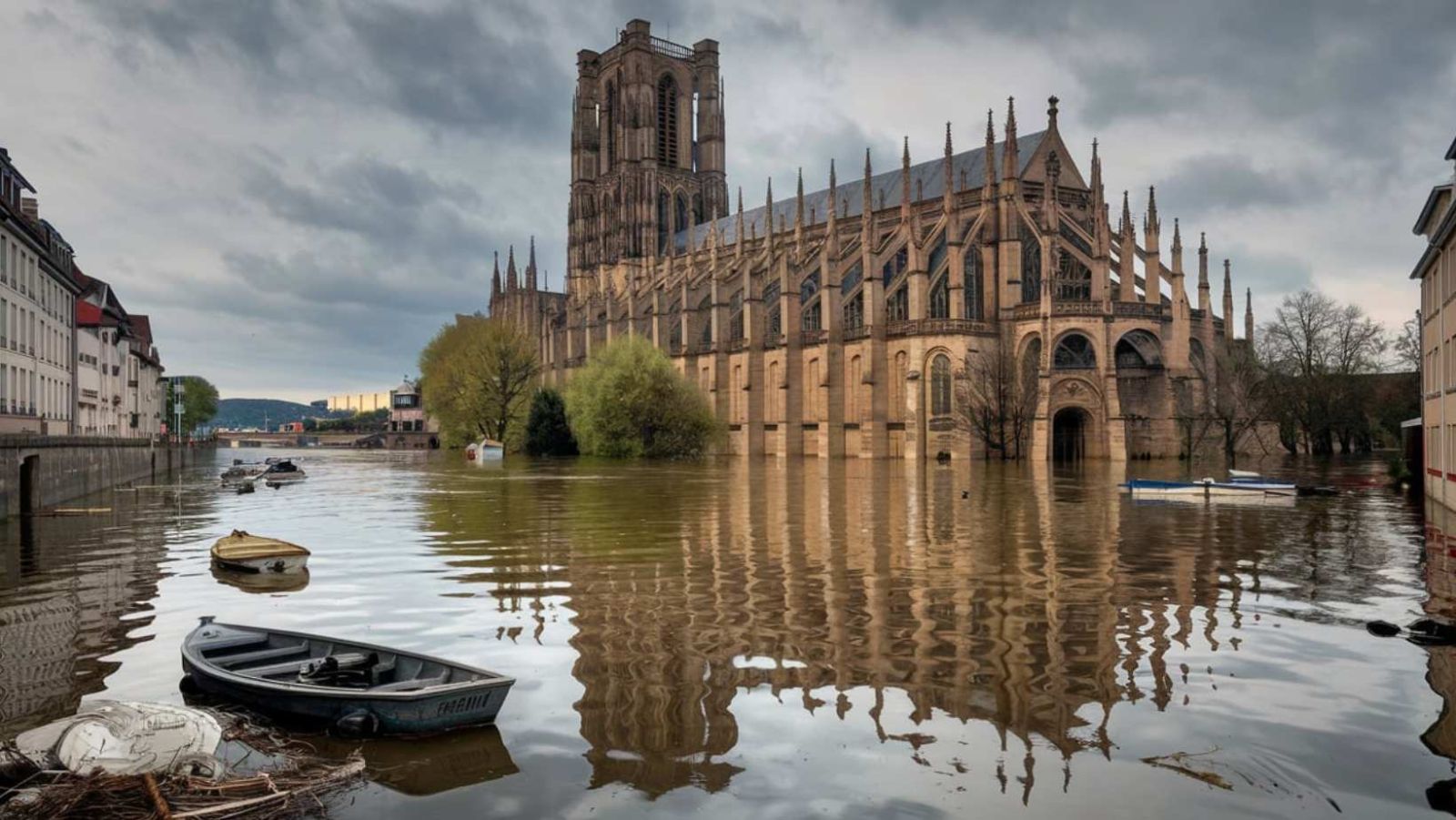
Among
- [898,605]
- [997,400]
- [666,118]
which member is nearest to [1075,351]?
[997,400]

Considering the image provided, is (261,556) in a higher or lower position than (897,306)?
lower

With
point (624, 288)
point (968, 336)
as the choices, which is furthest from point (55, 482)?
point (624, 288)

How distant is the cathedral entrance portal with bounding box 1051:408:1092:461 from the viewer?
212 feet

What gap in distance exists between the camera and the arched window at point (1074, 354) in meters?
63.7

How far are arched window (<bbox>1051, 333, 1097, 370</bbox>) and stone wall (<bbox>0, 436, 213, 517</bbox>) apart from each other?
49.6 m

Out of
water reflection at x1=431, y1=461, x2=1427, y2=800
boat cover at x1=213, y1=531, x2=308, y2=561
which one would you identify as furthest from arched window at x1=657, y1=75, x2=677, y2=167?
boat cover at x1=213, y1=531, x2=308, y2=561

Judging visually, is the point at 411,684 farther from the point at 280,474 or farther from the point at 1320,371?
the point at 1320,371

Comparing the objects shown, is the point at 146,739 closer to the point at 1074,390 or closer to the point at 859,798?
the point at 859,798

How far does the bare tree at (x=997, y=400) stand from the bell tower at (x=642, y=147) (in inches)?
1851

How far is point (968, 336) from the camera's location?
6562cm

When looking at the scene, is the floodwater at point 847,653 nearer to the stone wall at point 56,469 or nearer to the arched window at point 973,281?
the stone wall at point 56,469

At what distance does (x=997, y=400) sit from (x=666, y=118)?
59.1 m

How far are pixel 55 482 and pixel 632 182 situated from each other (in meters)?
80.5

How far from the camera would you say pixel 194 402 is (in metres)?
141
